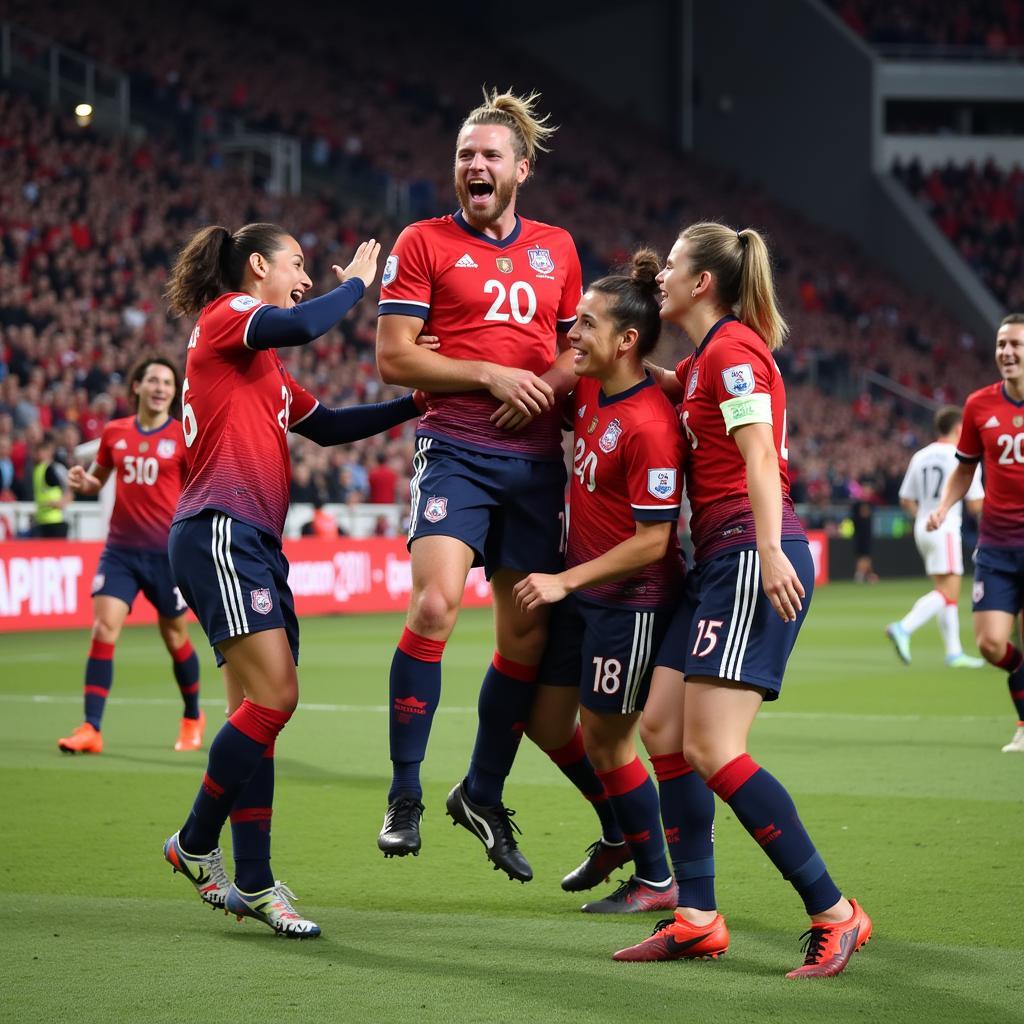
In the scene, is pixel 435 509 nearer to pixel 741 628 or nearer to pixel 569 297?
pixel 569 297

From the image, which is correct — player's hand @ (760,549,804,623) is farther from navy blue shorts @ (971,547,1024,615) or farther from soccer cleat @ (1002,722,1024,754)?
soccer cleat @ (1002,722,1024,754)

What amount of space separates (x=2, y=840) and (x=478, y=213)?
3380mm

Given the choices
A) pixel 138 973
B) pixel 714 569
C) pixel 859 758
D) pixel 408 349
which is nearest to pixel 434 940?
pixel 138 973

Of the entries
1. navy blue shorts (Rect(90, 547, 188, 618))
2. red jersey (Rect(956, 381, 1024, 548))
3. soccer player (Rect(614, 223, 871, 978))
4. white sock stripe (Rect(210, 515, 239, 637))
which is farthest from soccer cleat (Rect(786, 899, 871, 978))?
navy blue shorts (Rect(90, 547, 188, 618))

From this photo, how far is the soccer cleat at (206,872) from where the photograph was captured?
5.49 metres

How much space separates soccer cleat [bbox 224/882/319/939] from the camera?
5305mm

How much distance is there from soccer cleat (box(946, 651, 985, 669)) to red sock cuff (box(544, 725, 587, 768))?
10.2 metres

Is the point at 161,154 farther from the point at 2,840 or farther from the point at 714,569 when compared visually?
the point at 714,569

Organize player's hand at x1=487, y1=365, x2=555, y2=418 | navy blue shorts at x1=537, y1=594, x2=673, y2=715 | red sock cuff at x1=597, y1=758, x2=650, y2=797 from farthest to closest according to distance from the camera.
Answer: red sock cuff at x1=597, y1=758, x2=650, y2=797
player's hand at x1=487, y1=365, x2=555, y2=418
navy blue shorts at x1=537, y1=594, x2=673, y2=715

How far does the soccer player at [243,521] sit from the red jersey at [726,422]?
1.22 meters

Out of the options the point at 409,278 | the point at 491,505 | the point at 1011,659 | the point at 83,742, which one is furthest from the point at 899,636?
the point at 409,278

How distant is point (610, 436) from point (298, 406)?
123cm

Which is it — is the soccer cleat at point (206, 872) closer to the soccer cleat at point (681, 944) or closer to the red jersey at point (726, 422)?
the soccer cleat at point (681, 944)

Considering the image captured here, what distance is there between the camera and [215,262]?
18.6 feet
